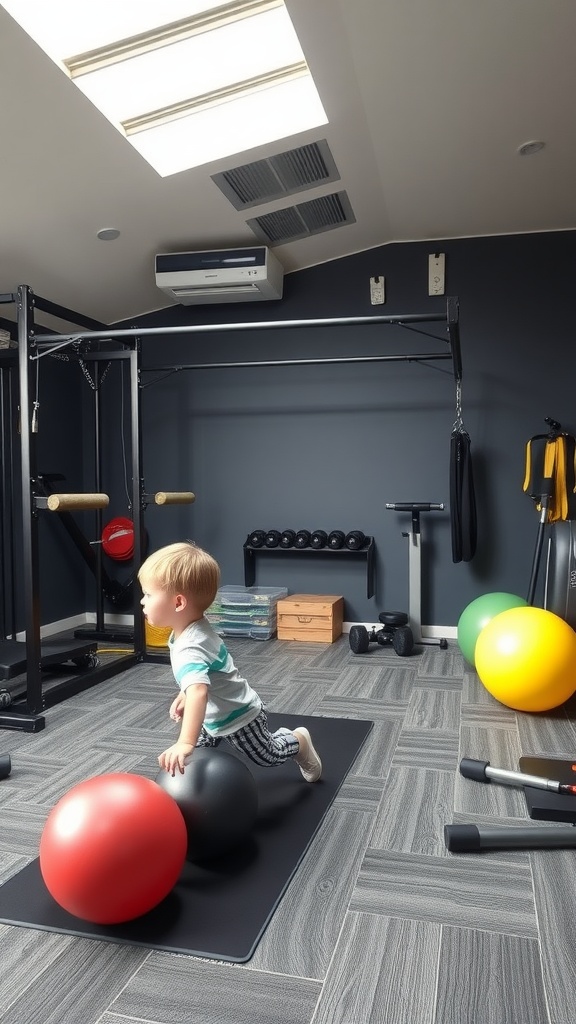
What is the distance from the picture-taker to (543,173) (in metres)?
3.90

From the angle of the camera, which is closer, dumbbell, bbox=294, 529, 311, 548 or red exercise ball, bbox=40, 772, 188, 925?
red exercise ball, bbox=40, 772, 188, 925

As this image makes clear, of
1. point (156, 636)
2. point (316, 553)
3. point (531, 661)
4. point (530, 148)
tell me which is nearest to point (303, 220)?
point (530, 148)

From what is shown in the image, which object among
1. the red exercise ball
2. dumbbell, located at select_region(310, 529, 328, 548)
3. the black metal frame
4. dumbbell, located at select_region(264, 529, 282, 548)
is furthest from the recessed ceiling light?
the red exercise ball

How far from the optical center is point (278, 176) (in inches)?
150

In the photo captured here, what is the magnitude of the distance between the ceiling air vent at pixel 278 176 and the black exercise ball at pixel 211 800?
9.77 ft

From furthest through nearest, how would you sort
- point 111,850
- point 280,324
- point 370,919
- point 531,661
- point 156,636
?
point 156,636
point 280,324
point 531,661
point 370,919
point 111,850

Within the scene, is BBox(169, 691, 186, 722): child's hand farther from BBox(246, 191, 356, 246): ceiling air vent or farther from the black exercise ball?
BBox(246, 191, 356, 246): ceiling air vent

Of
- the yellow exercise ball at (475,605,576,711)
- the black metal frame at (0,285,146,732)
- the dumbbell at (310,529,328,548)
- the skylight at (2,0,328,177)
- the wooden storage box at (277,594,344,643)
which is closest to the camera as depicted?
the skylight at (2,0,328,177)

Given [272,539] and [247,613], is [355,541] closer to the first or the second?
[272,539]

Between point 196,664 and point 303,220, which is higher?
point 303,220

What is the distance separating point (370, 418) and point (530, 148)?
1948mm

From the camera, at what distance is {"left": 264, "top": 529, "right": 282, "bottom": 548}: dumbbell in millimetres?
5062

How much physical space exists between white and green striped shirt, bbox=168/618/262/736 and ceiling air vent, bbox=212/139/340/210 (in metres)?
2.61

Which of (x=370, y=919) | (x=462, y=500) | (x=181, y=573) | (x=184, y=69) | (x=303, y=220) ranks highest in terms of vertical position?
(x=184, y=69)
